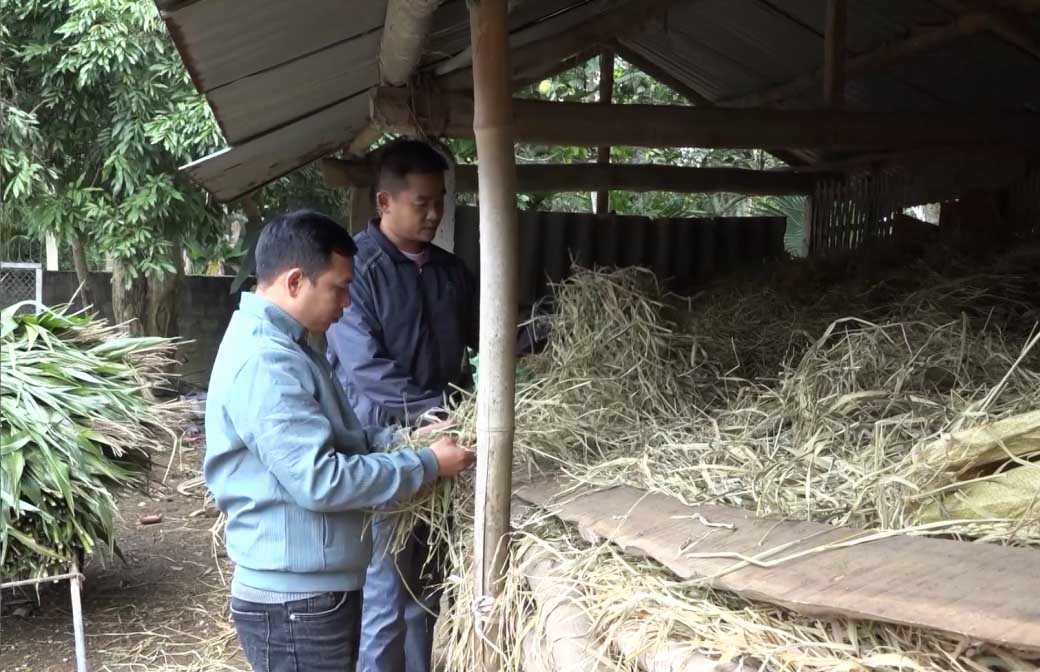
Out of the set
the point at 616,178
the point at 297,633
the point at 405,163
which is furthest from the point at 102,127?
the point at 297,633

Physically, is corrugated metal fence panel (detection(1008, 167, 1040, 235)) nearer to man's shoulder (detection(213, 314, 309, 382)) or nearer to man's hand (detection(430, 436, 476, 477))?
man's hand (detection(430, 436, 476, 477))

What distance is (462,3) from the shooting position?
148 inches

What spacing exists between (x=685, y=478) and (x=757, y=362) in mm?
1578

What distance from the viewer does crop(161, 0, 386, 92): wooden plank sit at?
2.80 meters

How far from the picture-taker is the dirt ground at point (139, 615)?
13.7ft

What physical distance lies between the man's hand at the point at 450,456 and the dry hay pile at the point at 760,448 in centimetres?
14

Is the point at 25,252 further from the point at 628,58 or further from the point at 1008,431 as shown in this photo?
the point at 1008,431

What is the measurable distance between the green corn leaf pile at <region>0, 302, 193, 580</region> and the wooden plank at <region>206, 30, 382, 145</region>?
1.11 meters

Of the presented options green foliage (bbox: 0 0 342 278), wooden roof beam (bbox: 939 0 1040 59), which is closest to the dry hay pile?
wooden roof beam (bbox: 939 0 1040 59)

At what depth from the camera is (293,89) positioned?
4.10 meters

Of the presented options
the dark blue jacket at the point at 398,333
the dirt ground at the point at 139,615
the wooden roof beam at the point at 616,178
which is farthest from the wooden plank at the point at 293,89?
the wooden roof beam at the point at 616,178

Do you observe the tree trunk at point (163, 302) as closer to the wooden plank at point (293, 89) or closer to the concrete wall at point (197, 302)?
the concrete wall at point (197, 302)

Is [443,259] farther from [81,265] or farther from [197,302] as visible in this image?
[197,302]

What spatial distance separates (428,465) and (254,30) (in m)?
1.63
